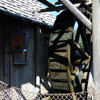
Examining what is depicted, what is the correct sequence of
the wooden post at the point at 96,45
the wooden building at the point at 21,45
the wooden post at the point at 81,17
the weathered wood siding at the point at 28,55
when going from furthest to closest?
the weathered wood siding at the point at 28,55 < the wooden building at the point at 21,45 < the wooden post at the point at 81,17 < the wooden post at the point at 96,45

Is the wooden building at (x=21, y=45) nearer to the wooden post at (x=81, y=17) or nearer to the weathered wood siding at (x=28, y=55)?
the weathered wood siding at (x=28, y=55)

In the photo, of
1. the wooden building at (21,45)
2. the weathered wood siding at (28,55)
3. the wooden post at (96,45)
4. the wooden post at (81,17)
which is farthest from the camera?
the weathered wood siding at (28,55)

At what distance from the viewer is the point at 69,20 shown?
271 inches

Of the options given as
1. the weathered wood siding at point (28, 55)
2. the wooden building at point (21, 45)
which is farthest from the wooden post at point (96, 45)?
the weathered wood siding at point (28, 55)

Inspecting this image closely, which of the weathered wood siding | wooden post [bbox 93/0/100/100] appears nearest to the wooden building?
the weathered wood siding

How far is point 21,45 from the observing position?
5.82 m

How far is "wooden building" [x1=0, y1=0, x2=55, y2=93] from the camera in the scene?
5.96 m

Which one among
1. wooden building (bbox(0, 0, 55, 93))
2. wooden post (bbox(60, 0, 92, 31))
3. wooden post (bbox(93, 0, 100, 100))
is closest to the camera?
wooden post (bbox(93, 0, 100, 100))

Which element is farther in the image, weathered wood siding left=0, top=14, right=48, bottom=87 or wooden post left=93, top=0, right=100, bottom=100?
weathered wood siding left=0, top=14, right=48, bottom=87

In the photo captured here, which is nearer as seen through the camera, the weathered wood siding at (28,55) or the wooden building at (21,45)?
the wooden building at (21,45)

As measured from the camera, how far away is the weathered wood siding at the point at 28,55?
20.1 feet

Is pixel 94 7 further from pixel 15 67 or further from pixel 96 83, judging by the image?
pixel 15 67

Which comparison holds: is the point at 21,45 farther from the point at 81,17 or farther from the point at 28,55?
the point at 81,17

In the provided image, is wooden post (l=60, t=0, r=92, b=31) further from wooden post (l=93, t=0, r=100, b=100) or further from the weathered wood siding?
the weathered wood siding
